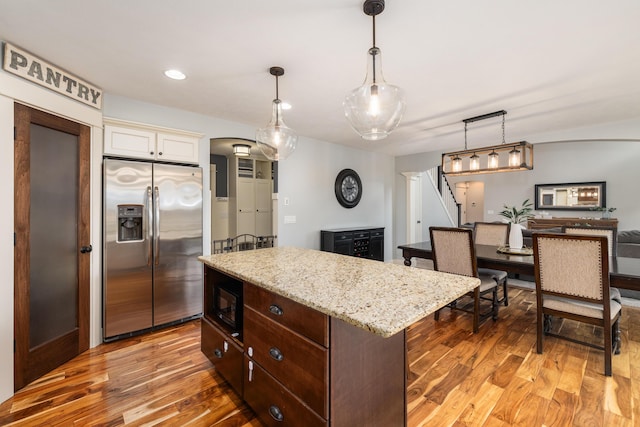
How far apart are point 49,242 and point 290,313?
2.26m

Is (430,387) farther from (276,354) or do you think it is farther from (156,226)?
(156,226)

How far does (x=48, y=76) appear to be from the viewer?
219 cm

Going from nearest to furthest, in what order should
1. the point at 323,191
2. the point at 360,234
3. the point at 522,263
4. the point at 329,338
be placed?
the point at 329,338, the point at 522,263, the point at 323,191, the point at 360,234

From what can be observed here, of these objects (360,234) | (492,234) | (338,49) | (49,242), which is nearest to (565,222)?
(492,234)

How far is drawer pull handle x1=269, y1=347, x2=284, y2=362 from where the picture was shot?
1444 mm

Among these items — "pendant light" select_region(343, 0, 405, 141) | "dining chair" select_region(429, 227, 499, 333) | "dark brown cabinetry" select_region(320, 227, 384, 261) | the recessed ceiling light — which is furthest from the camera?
"dark brown cabinetry" select_region(320, 227, 384, 261)

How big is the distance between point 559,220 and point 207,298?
7.96 metres

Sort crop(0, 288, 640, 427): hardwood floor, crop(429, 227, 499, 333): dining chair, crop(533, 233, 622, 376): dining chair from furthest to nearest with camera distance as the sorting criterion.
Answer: crop(429, 227, 499, 333): dining chair, crop(533, 233, 622, 376): dining chair, crop(0, 288, 640, 427): hardwood floor

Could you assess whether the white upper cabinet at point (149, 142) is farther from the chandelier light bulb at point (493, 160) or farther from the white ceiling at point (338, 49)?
the chandelier light bulb at point (493, 160)

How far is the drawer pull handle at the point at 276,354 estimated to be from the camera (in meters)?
1.44

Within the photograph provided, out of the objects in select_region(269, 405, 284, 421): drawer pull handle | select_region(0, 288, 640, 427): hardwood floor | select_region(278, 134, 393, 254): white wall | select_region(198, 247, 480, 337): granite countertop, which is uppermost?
select_region(278, 134, 393, 254): white wall

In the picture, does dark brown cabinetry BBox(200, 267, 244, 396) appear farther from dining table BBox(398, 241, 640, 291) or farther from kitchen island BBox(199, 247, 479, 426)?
dining table BBox(398, 241, 640, 291)

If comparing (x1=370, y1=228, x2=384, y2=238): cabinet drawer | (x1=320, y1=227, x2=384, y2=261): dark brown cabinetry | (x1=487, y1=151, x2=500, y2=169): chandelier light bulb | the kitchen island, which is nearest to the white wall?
(x1=320, y1=227, x2=384, y2=261): dark brown cabinetry

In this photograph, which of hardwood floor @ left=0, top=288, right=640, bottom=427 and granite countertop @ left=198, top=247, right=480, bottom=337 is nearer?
granite countertop @ left=198, top=247, right=480, bottom=337
